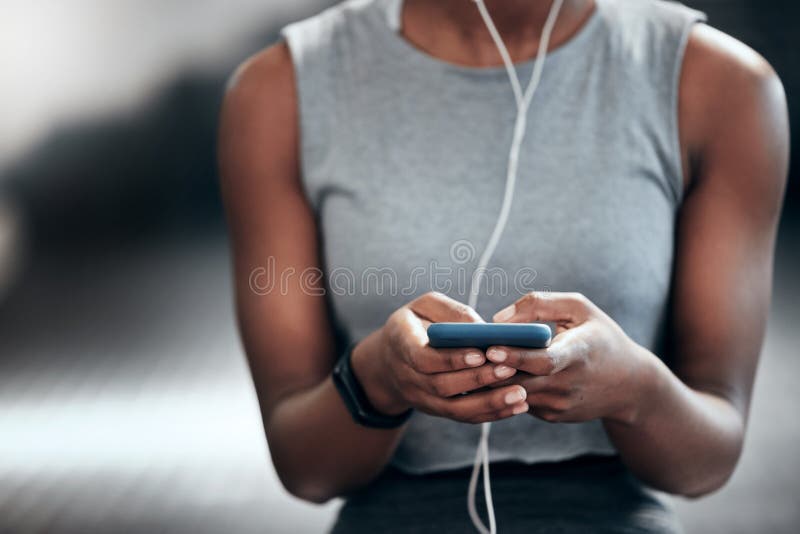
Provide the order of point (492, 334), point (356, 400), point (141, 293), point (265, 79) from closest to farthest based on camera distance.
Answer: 1. point (492, 334)
2. point (356, 400)
3. point (265, 79)
4. point (141, 293)

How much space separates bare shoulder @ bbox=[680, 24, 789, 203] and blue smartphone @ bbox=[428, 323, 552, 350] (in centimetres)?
24

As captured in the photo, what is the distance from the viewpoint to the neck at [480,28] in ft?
2.28

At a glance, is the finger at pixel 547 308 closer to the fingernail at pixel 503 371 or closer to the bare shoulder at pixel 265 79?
the fingernail at pixel 503 371

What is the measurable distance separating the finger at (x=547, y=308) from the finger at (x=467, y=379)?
0.03 metres

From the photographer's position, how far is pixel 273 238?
0.69 meters

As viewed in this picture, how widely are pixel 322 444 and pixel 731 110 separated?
325 millimetres

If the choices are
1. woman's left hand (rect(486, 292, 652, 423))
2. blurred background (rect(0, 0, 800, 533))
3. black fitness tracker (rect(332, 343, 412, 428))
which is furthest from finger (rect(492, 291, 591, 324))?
blurred background (rect(0, 0, 800, 533))

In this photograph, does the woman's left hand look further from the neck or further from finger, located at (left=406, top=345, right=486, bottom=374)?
the neck

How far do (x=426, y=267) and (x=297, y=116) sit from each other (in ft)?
0.43

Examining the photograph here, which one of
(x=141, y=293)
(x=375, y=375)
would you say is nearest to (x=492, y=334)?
(x=375, y=375)

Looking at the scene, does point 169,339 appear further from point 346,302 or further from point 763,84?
point 763,84

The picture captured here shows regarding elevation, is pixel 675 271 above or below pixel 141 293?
above

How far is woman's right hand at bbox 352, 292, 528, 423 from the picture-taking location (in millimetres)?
497

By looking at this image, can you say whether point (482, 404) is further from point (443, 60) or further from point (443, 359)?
point (443, 60)
